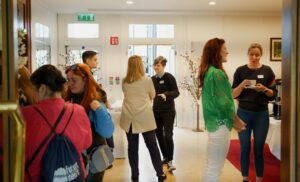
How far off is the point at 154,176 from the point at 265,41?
5660mm

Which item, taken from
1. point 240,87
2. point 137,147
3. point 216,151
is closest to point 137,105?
point 137,147

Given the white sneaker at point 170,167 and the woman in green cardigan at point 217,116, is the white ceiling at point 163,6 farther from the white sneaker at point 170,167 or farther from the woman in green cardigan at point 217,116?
the woman in green cardigan at point 217,116

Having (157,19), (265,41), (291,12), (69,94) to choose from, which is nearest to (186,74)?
(157,19)

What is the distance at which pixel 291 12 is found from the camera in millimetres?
1687

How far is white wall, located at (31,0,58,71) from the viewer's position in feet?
20.8

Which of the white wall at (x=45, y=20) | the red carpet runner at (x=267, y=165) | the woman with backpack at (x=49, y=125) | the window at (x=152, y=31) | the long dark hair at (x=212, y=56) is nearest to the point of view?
the woman with backpack at (x=49, y=125)

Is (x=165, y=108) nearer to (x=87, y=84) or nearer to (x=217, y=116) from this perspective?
(x=217, y=116)

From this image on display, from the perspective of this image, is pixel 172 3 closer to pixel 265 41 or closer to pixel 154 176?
pixel 265 41

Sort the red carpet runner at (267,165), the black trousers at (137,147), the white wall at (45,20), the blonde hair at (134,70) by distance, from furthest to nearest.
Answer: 1. the white wall at (45,20)
2. the red carpet runner at (267,165)
3. the black trousers at (137,147)
4. the blonde hair at (134,70)

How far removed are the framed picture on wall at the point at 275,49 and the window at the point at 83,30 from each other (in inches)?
171

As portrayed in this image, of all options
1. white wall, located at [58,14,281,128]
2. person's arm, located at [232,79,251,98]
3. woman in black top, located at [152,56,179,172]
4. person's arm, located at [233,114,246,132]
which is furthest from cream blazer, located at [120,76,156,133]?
white wall, located at [58,14,281,128]

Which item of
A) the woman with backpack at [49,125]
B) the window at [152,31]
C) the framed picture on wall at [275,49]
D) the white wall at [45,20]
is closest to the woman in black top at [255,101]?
the woman with backpack at [49,125]

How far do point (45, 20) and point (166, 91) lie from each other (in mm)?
3960

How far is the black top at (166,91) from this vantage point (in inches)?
171
